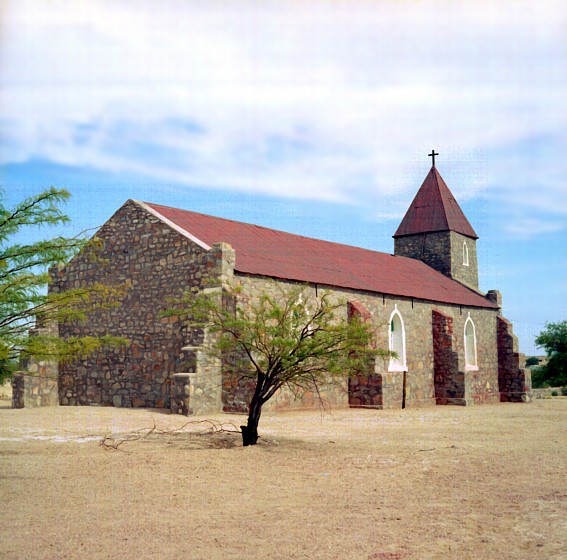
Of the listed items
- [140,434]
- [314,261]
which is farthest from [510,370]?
[140,434]

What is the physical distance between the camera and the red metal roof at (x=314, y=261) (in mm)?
22578

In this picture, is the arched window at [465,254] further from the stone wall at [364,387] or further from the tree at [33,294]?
the tree at [33,294]

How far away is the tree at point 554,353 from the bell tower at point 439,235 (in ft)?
24.8

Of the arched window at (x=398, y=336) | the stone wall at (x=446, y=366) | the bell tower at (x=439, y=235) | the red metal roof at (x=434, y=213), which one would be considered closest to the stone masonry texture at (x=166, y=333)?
the arched window at (x=398, y=336)

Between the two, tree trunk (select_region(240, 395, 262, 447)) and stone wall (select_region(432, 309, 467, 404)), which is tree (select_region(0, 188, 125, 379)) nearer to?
tree trunk (select_region(240, 395, 262, 447))

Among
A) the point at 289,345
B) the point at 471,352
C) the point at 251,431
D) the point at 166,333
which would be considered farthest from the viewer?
the point at 471,352

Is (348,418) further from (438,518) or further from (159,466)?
(438,518)

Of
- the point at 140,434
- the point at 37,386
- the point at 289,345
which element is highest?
the point at 289,345

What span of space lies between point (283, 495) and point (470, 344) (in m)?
26.6

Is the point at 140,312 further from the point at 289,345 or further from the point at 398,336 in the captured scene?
the point at 398,336

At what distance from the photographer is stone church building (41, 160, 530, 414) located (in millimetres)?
19984

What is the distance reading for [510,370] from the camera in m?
35.1

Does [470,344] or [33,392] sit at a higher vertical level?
[470,344]

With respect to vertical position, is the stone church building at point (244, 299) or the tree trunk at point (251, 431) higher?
the stone church building at point (244, 299)
